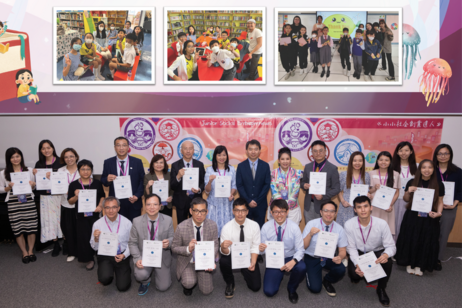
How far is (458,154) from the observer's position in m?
4.66

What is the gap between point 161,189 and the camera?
12.5 feet

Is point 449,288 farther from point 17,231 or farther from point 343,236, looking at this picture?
point 17,231

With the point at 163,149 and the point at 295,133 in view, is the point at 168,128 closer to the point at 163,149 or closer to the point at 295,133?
the point at 163,149

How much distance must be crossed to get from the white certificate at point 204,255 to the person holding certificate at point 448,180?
3.01 meters

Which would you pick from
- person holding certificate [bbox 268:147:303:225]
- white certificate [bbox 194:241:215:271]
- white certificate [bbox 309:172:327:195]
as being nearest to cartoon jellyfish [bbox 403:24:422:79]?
white certificate [bbox 309:172:327:195]

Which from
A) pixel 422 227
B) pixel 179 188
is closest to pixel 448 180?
pixel 422 227

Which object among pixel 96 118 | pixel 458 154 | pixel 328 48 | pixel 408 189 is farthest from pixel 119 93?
pixel 458 154

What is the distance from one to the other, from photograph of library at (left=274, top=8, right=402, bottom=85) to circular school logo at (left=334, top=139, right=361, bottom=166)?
3.09 ft

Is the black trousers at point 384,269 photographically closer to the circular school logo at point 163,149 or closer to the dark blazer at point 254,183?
the dark blazer at point 254,183

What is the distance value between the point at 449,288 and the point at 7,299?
16.3 ft

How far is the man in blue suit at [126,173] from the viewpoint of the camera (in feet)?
12.7

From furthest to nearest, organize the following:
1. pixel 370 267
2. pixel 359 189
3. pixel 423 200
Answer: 1. pixel 359 189
2. pixel 423 200
3. pixel 370 267

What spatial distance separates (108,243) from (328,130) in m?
3.55

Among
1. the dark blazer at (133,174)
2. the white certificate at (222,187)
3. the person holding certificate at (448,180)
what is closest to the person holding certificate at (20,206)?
the dark blazer at (133,174)
